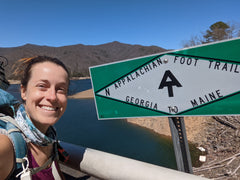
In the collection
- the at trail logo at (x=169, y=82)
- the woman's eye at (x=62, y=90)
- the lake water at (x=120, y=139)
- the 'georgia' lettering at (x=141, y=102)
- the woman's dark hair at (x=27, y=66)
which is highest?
the woman's dark hair at (x=27, y=66)

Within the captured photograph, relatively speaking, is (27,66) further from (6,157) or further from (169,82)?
(169,82)

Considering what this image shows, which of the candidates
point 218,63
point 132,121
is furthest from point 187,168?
point 132,121

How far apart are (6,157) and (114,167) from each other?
972 mm

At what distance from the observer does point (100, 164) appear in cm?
168

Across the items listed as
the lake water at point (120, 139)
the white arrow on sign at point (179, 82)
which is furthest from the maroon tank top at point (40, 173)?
the lake water at point (120, 139)

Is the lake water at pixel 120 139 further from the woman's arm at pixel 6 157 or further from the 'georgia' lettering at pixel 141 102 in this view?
the woman's arm at pixel 6 157

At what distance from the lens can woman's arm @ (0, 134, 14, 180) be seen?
0.88 metres

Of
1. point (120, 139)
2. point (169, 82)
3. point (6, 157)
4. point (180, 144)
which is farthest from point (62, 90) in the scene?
point (120, 139)

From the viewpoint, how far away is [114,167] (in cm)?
158

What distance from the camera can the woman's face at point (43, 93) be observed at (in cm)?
112

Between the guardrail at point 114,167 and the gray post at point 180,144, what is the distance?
16 cm

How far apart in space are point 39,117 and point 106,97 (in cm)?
77

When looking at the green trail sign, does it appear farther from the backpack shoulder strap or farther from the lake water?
the lake water

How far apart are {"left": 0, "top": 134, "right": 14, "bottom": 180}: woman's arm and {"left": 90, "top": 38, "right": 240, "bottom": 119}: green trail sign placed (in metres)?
0.99
